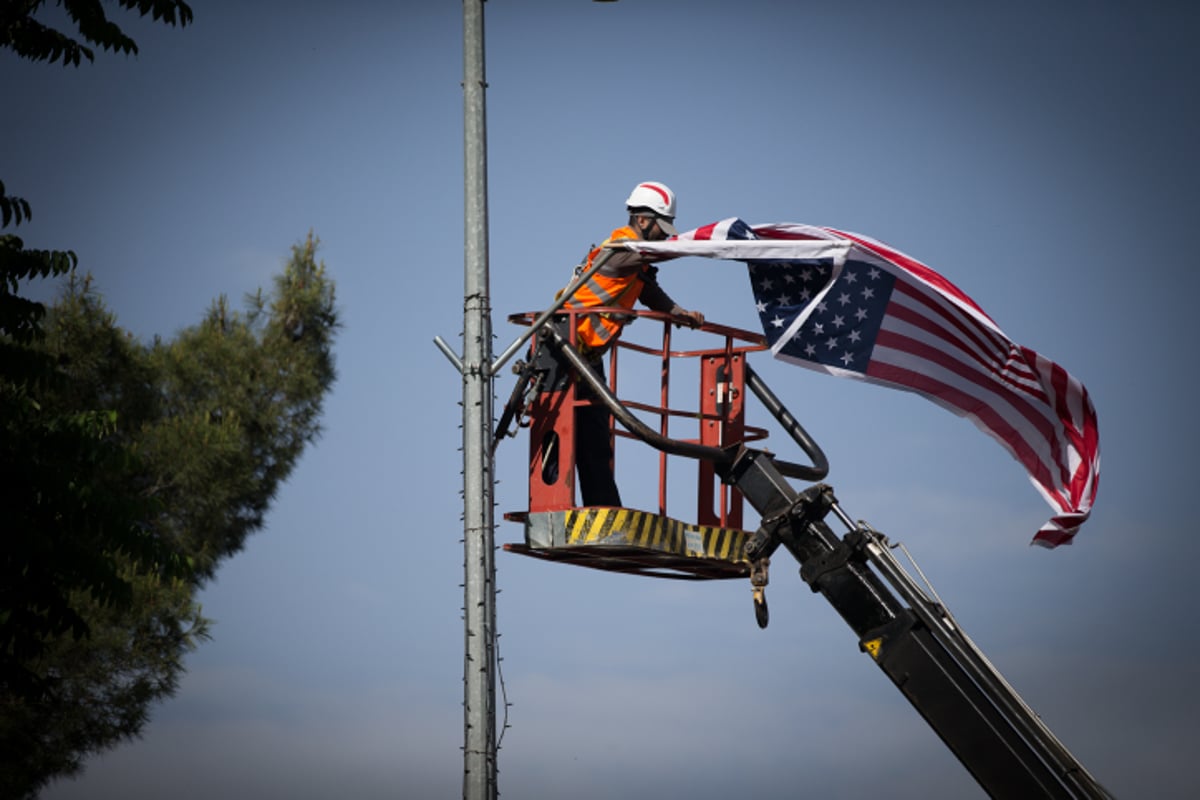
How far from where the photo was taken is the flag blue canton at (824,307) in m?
14.1

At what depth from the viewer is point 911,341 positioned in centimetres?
1437

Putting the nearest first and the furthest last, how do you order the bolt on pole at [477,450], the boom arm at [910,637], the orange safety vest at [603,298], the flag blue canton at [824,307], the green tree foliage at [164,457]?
the boom arm at [910,637], the bolt on pole at [477,450], the flag blue canton at [824,307], the orange safety vest at [603,298], the green tree foliage at [164,457]

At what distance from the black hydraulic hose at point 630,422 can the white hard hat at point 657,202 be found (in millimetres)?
1399

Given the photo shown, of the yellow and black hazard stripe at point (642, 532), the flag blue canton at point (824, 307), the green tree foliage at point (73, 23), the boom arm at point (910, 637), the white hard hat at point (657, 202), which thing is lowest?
the boom arm at point (910, 637)

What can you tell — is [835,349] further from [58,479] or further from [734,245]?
[58,479]

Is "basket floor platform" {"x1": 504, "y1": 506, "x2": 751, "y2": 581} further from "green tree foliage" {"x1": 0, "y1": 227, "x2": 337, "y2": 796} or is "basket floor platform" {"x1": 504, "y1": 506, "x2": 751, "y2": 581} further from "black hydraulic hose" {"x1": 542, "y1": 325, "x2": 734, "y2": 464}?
"green tree foliage" {"x1": 0, "y1": 227, "x2": 337, "y2": 796}

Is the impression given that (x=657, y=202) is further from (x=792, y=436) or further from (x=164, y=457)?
(x=164, y=457)

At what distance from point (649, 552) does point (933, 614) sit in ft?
7.93

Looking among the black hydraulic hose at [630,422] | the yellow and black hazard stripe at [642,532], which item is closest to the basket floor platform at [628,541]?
the yellow and black hazard stripe at [642,532]

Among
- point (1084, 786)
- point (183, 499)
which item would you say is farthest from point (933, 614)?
point (183, 499)

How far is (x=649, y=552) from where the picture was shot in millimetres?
13664

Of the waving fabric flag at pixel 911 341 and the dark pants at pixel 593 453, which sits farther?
the dark pants at pixel 593 453

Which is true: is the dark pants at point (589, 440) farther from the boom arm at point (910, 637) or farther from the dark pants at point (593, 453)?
the boom arm at point (910, 637)

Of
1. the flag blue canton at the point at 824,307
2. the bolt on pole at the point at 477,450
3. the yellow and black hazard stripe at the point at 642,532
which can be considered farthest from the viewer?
the flag blue canton at the point at 824,307
